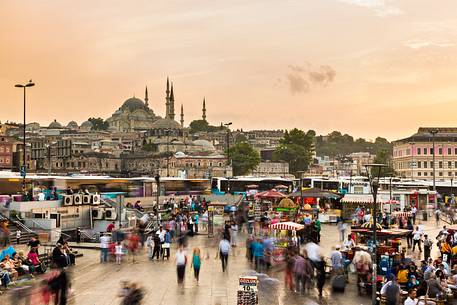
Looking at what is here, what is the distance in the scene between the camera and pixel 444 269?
1465cm

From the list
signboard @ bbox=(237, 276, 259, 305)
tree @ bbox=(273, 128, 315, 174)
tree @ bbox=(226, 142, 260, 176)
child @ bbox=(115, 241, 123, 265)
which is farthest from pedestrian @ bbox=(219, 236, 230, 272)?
tree @ bbox=(273, 128, 315, 174)

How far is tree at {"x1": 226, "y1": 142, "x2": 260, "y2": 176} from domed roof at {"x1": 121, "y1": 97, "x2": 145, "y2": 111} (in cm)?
7220

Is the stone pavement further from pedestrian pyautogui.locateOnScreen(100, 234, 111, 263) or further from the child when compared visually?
pedestrian pyautogui.locateOnScreen(100, 234, 111, 263)

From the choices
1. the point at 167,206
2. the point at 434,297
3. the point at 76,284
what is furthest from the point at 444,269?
the point at 167,206

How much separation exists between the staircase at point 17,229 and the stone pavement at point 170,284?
118 inches

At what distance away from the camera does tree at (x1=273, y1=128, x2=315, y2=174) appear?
14188 cm

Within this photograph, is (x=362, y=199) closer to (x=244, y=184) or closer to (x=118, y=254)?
(x=118, y=254)

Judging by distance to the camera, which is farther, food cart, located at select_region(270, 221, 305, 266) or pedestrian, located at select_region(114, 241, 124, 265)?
pedestrian, located at select_region(114, 241, 124, 265)

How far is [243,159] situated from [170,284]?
11849 centimetres

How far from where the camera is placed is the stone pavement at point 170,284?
13.6m

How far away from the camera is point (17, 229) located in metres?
23.1

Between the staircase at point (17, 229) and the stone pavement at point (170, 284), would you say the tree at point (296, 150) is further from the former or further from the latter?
the stone pavement at point (170, 284)

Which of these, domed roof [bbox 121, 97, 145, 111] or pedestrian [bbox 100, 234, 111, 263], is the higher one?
domed roof [bbox 121, 97, 145, 111]

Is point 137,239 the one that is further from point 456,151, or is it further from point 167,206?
point 456,151
